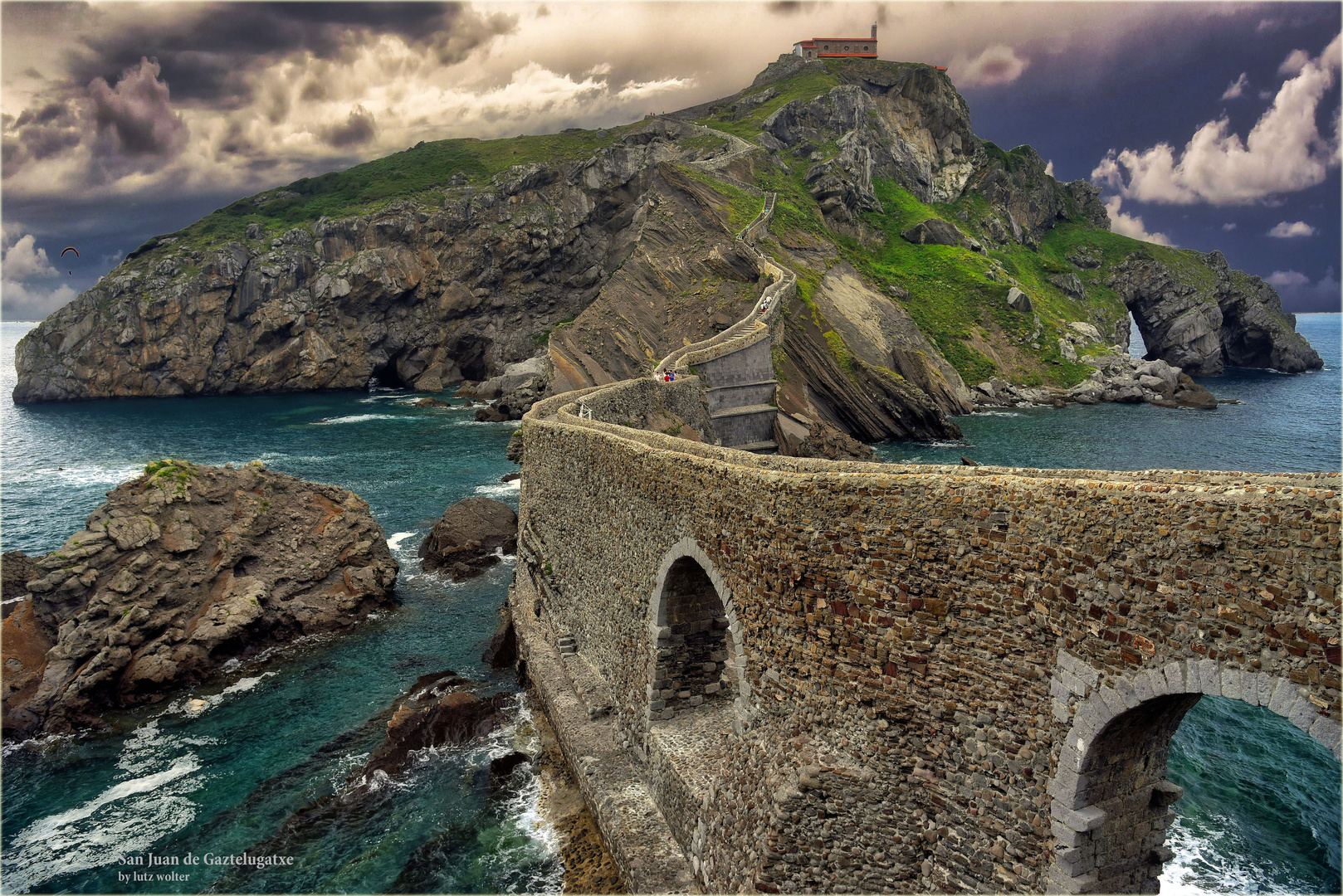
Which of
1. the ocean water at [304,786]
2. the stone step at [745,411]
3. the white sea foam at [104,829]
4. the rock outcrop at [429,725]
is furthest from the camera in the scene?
the stone step at [745,411]

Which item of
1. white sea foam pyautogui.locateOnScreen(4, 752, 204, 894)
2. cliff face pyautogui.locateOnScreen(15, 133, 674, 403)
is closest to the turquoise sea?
white sea foam pyautogui.locateOnScreen(4, 752, 204, 894)

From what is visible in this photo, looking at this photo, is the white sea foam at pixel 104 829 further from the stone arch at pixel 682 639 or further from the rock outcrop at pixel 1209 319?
the rock outcrop at pixel 1209 319

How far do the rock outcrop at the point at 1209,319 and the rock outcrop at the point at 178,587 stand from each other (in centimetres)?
10602

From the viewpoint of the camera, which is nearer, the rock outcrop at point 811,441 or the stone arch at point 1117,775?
the stone arch at point 1117,775

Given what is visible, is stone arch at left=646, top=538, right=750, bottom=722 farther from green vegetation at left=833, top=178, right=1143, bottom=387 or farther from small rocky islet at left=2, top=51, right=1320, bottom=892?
green vegetation at left=833, top=178, right=1143, bottom=387

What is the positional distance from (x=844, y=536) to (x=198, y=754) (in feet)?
61.7

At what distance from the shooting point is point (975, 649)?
8.83 metres

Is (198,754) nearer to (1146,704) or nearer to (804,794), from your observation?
(804,794)

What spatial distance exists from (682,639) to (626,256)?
73139 mm

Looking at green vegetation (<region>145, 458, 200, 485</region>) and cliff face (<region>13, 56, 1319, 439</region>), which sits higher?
cliff face (<region>13, 56, 1319, 439</region>)

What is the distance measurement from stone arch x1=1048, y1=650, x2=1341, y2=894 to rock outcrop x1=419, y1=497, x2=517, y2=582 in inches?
1049

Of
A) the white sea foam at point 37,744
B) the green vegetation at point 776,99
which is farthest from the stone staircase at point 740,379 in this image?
the green vegetation at point 776,99

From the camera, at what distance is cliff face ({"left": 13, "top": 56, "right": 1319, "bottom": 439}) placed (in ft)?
278

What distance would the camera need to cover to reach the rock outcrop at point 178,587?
2227 centimetres
